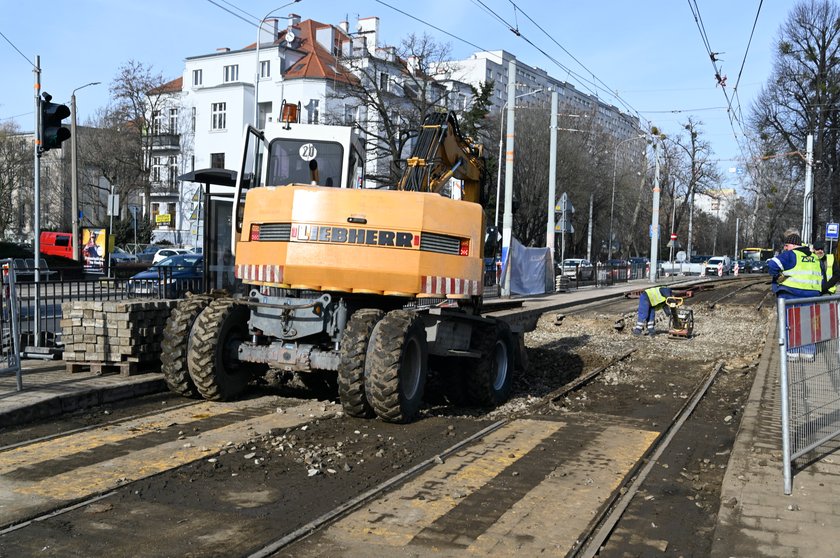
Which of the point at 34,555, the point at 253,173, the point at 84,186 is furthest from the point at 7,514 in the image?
the point at 84,186

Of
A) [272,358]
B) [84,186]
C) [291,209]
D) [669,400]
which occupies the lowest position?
[669,400]

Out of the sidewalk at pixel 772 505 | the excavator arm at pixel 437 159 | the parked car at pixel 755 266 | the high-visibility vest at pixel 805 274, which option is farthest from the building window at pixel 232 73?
the sidewalk at pixel 772 505

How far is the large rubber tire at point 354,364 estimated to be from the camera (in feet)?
26.3

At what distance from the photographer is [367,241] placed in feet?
27.9

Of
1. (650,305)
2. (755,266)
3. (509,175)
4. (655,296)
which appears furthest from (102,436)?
(755,266)

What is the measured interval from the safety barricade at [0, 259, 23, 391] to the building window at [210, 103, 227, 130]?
173 feet

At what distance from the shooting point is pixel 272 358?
8641mm

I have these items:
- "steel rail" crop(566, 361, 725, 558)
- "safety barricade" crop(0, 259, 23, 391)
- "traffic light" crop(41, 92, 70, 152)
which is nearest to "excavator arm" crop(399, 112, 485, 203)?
"steel rail" crop(566, 361, 725, 558)

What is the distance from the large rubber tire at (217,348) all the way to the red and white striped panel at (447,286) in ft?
7.24

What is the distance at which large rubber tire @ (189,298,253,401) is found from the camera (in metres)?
Answer: 8.84

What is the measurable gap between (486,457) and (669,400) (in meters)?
4.28

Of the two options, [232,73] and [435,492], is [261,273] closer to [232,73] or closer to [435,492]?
[435,492]

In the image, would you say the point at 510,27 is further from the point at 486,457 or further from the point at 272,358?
the point at 486,457

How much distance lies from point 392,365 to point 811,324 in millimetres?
3668
